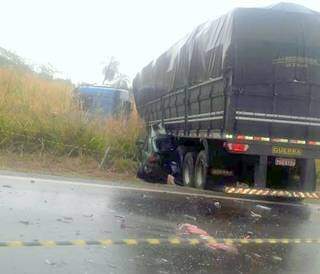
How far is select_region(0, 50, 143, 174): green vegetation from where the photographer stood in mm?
15688

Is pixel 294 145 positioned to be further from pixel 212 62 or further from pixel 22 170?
pixel 22 170

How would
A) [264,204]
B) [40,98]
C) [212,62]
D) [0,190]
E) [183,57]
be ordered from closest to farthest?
[0,190] → [264,204] → [212,62] → [183,57] → [40,98]

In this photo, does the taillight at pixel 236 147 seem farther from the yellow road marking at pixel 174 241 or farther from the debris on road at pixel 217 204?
the yellow road marking at pixel 174 241

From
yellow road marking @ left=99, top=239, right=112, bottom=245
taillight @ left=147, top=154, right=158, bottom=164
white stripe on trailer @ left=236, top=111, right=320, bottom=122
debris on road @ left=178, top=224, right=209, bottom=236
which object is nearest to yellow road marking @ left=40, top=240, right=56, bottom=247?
yellow road marking @ left=99, top=239, right=112, bottom=245

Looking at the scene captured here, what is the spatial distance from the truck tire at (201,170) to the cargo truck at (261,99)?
2 cm

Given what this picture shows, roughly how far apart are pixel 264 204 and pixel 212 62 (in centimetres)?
300

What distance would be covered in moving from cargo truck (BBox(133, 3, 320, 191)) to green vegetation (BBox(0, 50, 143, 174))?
11.6 feet

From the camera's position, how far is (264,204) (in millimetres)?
11617

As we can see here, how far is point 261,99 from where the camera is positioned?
11.5 m

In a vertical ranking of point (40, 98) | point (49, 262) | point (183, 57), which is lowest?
point (49, 262)

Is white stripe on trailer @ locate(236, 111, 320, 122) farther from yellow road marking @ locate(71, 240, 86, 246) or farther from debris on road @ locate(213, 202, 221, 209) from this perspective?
yellow road marking @ locate(71, 240, 86, 246)

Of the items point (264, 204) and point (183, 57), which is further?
point (183, 57)

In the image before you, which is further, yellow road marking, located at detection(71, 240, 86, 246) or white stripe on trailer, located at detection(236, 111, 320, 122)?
white stripe on trailer, located at detection(236, 111, 320, 122)

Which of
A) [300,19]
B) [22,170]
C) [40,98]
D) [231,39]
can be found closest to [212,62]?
[231,39]
